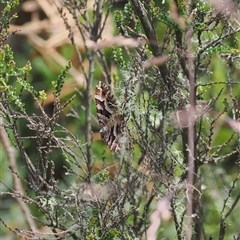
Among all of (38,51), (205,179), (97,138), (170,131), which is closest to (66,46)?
(38,51)

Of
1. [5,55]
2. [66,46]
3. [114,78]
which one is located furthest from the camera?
[66,46]

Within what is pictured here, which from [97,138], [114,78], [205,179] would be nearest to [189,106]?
[114,78]

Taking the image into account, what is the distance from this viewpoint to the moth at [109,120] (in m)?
0.73

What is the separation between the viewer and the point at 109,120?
73 centimetres

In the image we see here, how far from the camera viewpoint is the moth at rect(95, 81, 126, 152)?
0.73 meters

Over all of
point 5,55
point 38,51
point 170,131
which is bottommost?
point 170,131

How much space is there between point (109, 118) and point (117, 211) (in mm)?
128

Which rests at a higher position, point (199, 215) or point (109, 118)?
point (109, 118)

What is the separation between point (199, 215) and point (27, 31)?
5.22ft

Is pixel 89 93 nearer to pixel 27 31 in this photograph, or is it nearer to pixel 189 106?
pixel 189 106

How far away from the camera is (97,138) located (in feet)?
6.48

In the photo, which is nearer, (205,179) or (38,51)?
(205,179)

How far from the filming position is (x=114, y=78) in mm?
962

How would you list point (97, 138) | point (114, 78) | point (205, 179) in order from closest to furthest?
1. point (114, 78)
2. point (205, 179)
3. point (97, 138)
